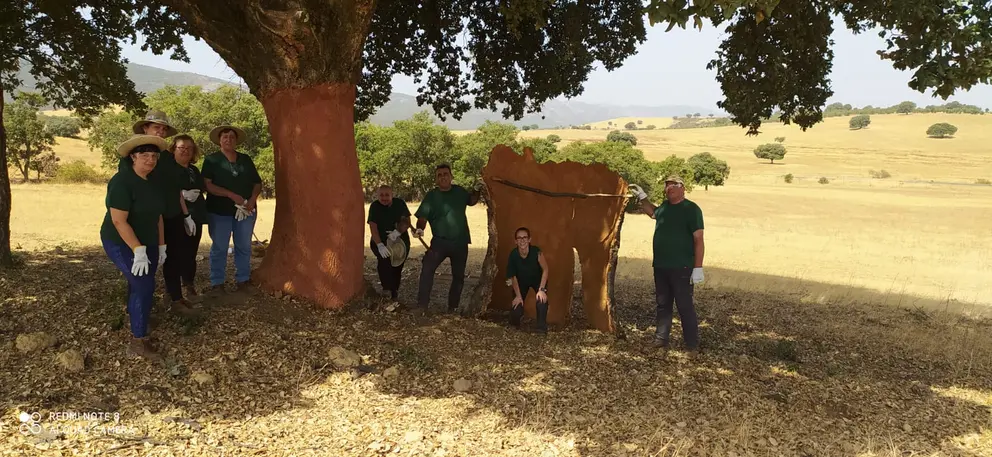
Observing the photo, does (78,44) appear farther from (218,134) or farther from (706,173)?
(706,173)

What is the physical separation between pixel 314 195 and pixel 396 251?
4.40 ft

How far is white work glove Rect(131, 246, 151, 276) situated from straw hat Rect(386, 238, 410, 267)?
2.84m

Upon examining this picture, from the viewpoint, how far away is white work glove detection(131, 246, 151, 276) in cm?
416

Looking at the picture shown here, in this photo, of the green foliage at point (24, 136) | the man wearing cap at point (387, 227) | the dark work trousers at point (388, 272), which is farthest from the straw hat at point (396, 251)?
the green foliage at point (24, 136)

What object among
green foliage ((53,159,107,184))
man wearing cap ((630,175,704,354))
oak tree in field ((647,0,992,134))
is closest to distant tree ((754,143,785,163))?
green foliage ((53,159,107,184))

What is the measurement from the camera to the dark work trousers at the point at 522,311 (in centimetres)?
622

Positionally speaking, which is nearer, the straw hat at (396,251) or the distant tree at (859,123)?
the straw hat at (396,251)

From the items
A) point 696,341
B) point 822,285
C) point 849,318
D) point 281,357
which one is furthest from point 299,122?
point 822,285

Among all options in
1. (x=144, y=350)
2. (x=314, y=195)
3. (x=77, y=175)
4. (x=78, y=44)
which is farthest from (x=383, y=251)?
(x=77, y=175)

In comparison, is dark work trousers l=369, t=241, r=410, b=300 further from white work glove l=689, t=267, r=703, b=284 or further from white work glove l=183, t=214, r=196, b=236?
white work glove l=689, t=267, r=703, b=284

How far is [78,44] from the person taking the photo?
8.70 metres

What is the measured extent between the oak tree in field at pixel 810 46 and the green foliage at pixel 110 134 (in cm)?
3434

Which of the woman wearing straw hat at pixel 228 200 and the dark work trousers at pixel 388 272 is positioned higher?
the woman wearing straw hat at pixel 228 200

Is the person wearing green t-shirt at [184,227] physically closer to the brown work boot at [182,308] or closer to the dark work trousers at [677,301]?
the brown work boot at [182,308]
